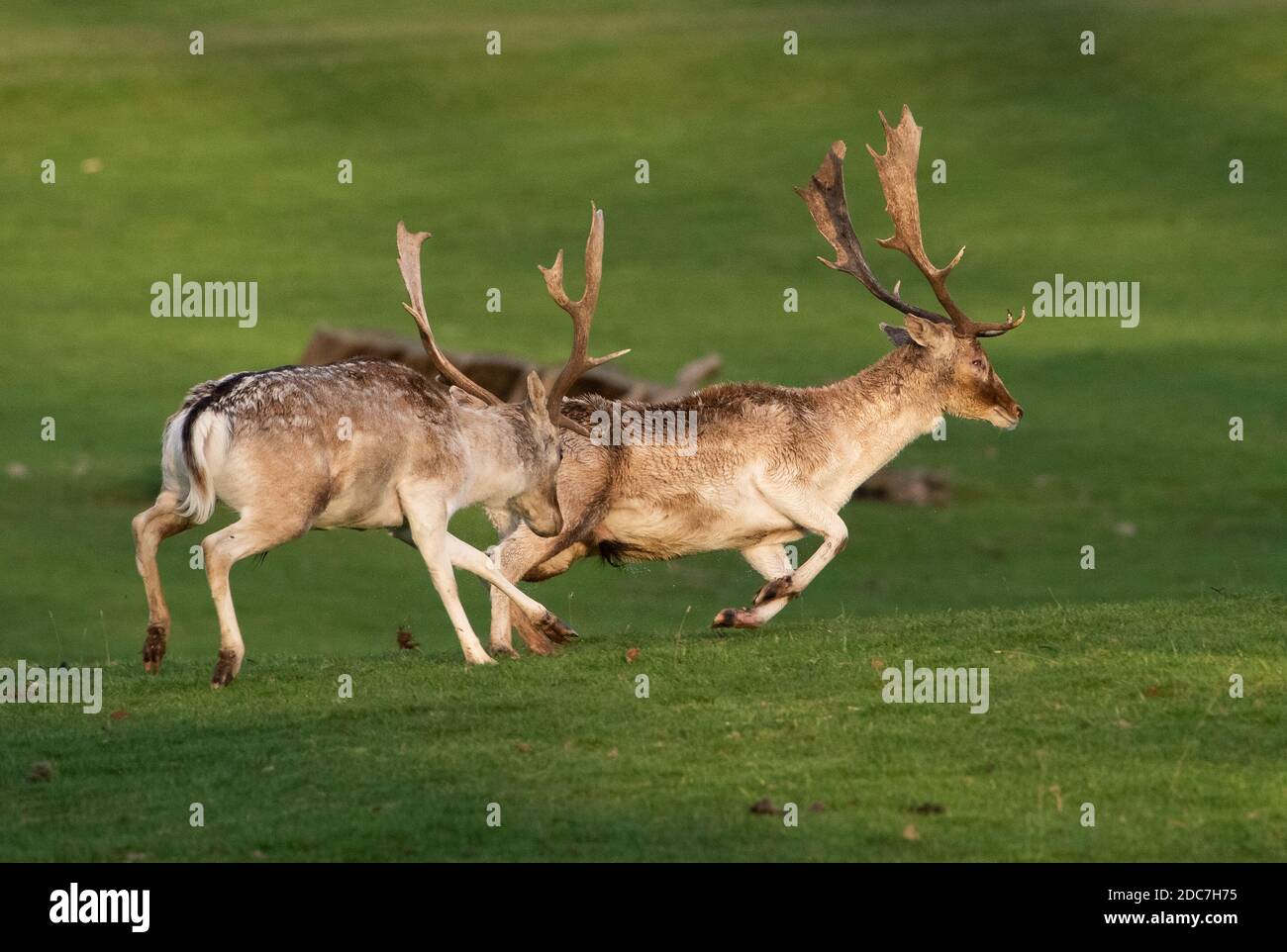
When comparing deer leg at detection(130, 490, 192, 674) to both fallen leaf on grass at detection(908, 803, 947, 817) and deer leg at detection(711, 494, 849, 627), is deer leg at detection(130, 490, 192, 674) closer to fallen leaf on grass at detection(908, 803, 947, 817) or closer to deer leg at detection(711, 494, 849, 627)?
deer leg at detection(711, 494, 849, 627)

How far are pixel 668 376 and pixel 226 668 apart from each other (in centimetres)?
2179

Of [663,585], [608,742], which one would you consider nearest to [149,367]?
[663,585]

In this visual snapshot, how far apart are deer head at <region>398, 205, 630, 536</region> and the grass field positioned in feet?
3.58

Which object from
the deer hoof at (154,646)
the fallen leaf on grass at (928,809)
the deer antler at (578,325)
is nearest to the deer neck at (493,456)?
the deer antler at (578,325)

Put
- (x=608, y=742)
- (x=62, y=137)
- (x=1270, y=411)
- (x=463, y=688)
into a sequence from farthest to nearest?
(x=62, y=137), (x=1270, y=411), (x=463, y=688), (x=608, y=742)

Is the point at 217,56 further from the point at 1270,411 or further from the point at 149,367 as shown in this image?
→ the point at 1270,411

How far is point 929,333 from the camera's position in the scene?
15.0 metres

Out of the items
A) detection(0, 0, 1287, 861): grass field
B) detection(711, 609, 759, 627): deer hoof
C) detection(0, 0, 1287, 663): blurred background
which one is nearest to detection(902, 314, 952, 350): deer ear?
detection(0, 0, 1287, 861): grass field

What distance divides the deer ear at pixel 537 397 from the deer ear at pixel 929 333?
264cm

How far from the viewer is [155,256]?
41.6 meters

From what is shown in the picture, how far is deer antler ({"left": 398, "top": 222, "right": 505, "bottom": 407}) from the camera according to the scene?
1392 centimetres

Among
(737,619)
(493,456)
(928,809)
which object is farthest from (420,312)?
(928,809)

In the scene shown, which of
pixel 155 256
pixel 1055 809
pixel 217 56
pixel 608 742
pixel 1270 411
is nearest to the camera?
pixel 1055 809

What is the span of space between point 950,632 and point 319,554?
1602cm
